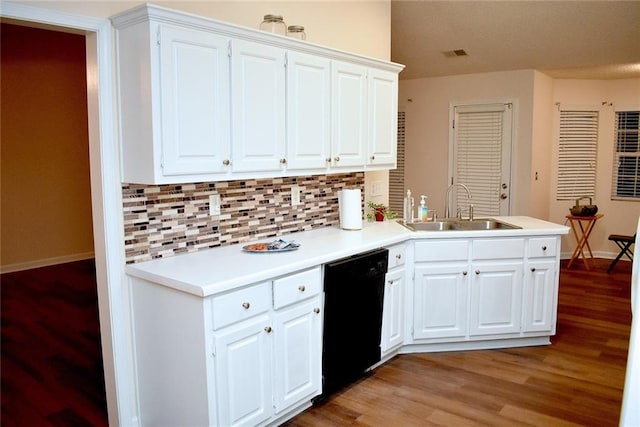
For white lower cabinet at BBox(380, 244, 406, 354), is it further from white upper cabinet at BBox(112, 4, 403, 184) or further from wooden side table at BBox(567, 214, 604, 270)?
wooden side table at BBox(567, 214, 604, 270)

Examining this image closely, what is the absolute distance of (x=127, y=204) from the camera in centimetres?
268

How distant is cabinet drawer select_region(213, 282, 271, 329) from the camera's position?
7.64ft

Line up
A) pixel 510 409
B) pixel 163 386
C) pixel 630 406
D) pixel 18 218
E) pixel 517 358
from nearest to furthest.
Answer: pixel 630 406 → pixel 163 386 → pixel 510 409 → pixel 517 358 → pixel 18 218

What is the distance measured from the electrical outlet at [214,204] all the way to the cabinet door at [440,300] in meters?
1.45

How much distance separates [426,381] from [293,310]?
3.80 ft

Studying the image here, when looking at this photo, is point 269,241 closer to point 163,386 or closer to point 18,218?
point 163,386

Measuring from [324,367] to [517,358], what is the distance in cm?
155

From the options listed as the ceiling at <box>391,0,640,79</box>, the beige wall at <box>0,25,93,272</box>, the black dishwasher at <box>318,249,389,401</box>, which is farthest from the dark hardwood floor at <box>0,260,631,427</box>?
the ceiling at <box>391,0,640,79</box>

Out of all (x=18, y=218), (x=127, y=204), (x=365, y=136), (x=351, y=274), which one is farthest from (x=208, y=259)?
(x=18, y=218)

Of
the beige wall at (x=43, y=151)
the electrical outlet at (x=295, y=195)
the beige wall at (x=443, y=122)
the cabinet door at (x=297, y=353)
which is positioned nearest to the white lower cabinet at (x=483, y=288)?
the electrical outlet at (x=295, y=195)

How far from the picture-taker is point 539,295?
3.83 meters

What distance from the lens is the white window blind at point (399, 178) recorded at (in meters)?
7.00

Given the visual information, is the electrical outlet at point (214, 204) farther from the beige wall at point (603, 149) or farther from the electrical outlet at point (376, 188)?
the beige wall at point (603, 149)

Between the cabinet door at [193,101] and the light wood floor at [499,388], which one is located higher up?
the cabinet door at [193,101]
